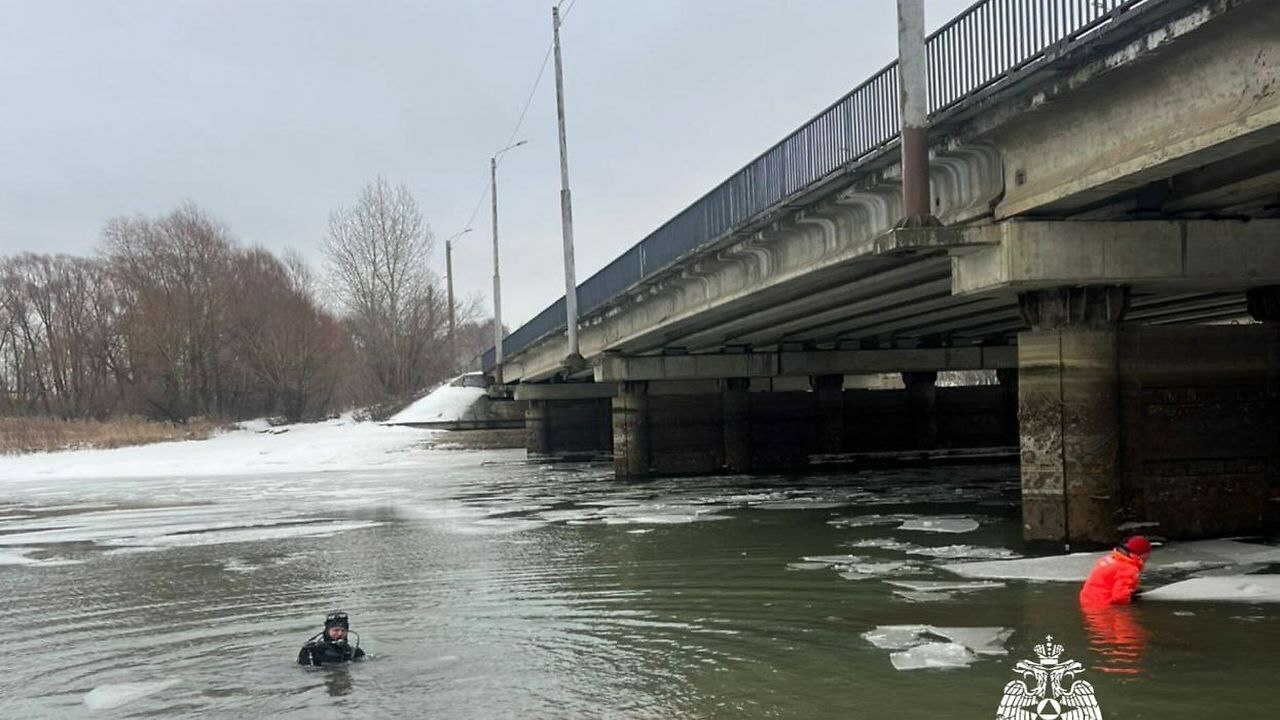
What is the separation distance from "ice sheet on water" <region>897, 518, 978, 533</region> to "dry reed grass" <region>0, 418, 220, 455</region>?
50203 mm

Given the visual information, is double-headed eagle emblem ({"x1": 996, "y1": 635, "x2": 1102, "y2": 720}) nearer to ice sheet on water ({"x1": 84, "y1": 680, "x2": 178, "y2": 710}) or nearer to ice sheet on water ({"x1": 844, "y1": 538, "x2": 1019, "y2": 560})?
ice sheet on water ({"x1": 844, "y1": 538, "x2": 1019, "y2": 560})

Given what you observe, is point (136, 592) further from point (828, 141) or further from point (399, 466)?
point (399, 466)

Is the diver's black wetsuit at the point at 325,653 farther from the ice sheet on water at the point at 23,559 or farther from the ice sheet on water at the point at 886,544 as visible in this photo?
the ice sheet on water at the point at 23,559

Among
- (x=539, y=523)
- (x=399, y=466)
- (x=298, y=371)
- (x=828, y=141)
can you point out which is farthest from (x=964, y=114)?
(x=298, y=371)

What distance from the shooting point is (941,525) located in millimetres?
19125

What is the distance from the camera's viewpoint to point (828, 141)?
709 inches

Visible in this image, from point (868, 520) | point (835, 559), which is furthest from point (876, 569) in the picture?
point (868, 520)

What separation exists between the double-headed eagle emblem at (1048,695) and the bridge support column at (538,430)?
4609 cm

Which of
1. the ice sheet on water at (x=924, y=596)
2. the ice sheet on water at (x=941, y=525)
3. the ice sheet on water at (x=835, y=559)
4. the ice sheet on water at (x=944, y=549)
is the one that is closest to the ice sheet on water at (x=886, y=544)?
the ice sheet on water at (x=944, y=549)

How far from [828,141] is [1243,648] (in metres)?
11.1

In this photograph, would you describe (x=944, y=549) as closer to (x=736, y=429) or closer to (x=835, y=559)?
(x=835, y=559)

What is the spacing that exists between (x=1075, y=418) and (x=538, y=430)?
42.1m

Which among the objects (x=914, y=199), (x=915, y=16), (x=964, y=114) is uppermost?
(x=915, y=16)

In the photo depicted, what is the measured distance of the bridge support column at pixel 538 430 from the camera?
54.5 meters
